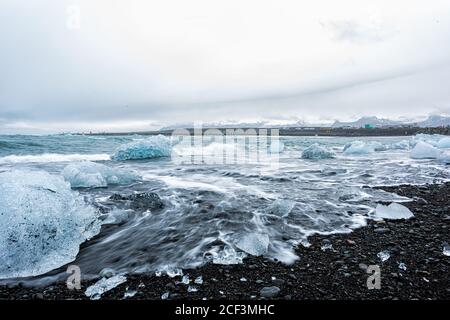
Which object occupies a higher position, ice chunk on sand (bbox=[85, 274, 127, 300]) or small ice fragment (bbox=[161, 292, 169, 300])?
small ice fragment (bbox=[161, 292, 169, 300])

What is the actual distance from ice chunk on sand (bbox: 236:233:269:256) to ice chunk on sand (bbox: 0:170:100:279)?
2.18m

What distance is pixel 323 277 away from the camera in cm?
270

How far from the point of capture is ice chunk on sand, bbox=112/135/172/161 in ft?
52.4

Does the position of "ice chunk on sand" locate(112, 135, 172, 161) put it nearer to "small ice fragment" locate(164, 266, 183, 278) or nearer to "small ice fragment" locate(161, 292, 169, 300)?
"small ice fragment" locate(164, 266, 183, 278)

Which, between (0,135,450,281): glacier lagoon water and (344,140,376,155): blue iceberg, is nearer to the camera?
(0,135,450,281): glacier lagoon water

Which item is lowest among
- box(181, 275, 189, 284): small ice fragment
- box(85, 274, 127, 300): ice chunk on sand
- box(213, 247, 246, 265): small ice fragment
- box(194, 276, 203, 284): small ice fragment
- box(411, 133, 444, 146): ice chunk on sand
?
box(85, 274, 127, 300): ice chunk on sand

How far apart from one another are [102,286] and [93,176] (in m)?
5.61

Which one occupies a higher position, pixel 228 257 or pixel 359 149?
pixel 359 149

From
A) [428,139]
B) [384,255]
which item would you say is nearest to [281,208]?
[384,255]

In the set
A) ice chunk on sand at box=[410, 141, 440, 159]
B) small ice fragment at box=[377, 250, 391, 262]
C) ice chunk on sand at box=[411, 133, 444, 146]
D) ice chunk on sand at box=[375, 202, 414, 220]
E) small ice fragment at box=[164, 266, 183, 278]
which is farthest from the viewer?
ice chunk on sand at box=[411, 133, 444, 146]

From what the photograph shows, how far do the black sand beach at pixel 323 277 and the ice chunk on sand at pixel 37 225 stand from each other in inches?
17.5

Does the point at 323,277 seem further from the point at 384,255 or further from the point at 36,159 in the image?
the point at 36,159

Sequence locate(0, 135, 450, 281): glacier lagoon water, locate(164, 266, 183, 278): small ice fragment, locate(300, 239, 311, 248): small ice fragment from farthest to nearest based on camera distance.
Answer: locate(300, 239, 311, 248): small ice fragment
locate(0, 135, 450, 281): glacier lagoon water
locate(164, 266, 183, 278): small ice fragment

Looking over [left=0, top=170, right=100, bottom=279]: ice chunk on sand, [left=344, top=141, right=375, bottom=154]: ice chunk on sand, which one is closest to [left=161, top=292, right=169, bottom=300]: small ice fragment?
[left=0, top=170, right=100, bottom=279]: ice chunk on sand
